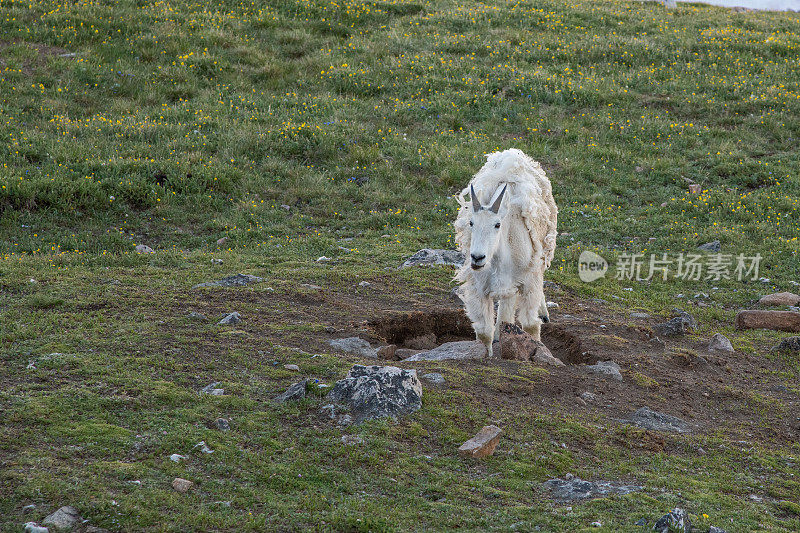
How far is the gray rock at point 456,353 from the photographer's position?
307 inches

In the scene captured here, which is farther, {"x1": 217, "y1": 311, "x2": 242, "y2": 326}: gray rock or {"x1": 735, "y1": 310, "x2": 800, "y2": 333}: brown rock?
{"x1": 735, "y1": 310, "x2": 800, "y2": 333}: brown rock

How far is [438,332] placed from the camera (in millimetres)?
9250

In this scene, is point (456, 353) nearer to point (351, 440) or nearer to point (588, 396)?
point (588, 396)

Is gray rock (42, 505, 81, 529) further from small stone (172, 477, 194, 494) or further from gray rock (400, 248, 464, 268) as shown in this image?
gray rock (400, 248, 464, 268)

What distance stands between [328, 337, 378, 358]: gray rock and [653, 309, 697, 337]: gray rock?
3.61 meters

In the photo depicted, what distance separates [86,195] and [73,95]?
4.56 m

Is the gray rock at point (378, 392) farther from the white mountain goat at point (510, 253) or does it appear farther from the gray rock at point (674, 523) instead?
the gray rock at point (674, 523)

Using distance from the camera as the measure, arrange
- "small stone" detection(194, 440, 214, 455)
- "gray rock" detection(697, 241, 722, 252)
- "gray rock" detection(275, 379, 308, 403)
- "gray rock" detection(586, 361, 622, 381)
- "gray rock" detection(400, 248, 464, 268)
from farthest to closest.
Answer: "gray rock" detection(697, 241, 722, 252) → "gray rock" detection(400, 248, 464, 268) → "gray rock" detection(586, 361, 622, 381) → "gray rock" detection(275, 379, 308, 403) → "small stone" detection(194, 440, 214, 455)

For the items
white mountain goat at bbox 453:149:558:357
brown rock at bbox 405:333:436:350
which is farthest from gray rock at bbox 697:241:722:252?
brown rock at bbox 405:333:436:350

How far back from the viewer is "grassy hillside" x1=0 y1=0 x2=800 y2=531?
17.0ft

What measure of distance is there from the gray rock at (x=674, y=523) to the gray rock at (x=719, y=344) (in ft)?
14.5

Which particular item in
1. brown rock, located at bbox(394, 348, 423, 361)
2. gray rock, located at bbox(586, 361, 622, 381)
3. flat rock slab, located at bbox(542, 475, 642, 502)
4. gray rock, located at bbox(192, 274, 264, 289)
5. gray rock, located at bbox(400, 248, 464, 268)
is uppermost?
flat rock slab, located at bbox(542, 475, 642, 502)

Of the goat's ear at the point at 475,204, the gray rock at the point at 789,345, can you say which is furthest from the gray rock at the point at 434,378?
the gray rock at the point at 789,345

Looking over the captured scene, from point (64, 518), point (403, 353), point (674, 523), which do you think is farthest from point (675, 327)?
point (64, 518)
